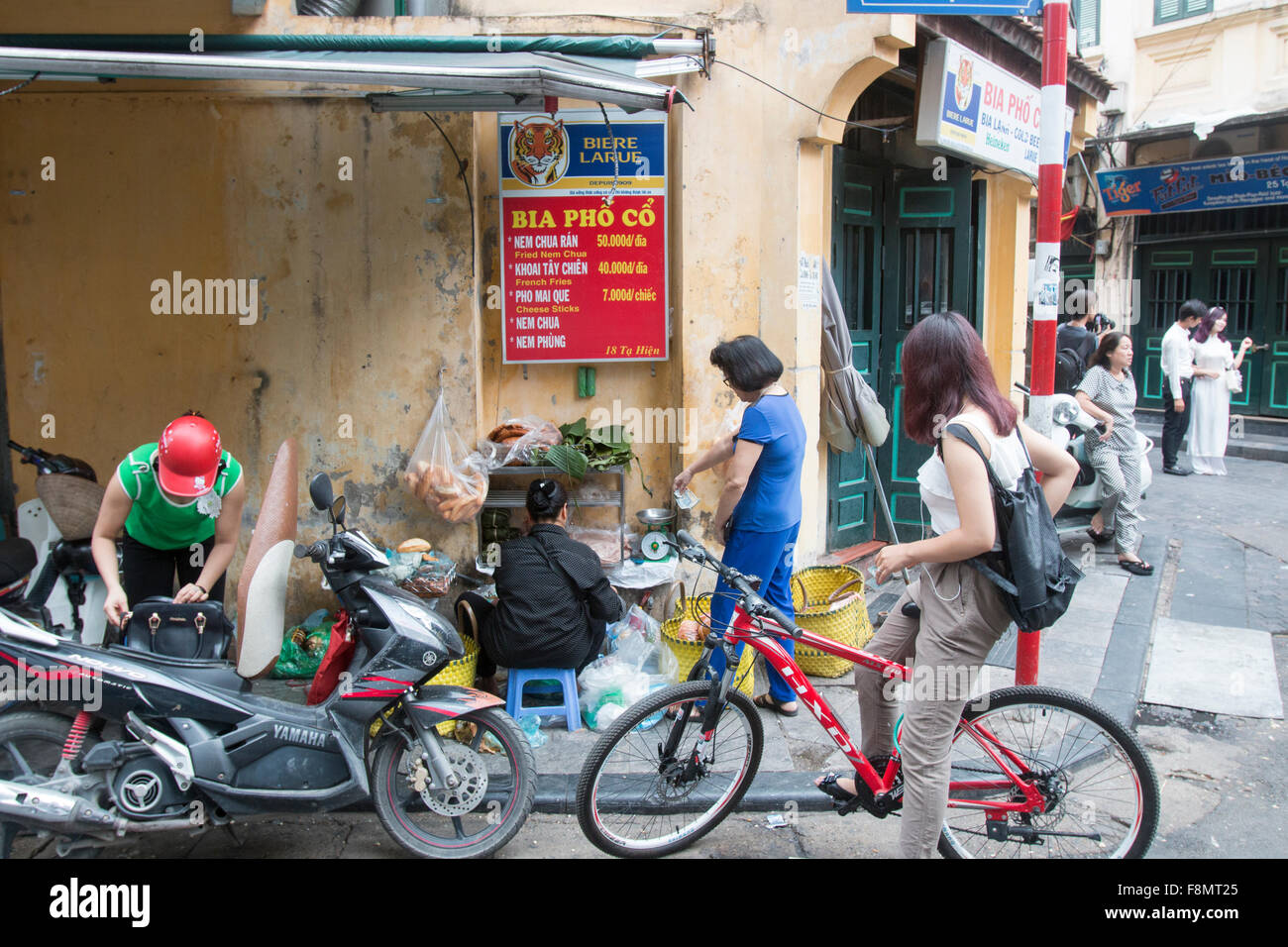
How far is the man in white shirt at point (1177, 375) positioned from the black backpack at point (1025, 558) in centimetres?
1031

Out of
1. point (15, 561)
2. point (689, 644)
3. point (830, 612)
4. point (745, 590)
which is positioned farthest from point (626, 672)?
point (15, 561)

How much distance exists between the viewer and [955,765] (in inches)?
143

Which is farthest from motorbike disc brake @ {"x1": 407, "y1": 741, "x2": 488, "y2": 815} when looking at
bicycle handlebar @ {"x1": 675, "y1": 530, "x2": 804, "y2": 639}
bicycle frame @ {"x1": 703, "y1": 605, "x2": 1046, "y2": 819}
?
bicycle handlebar @ {"x1": 675, "y1": 530, "x2": 804, "y2": 639}

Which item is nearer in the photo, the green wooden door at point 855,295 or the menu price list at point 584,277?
the menu price list at point 584,277

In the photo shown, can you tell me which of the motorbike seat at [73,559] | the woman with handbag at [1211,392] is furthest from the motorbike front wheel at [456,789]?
the woman with handbag at [1211,392]

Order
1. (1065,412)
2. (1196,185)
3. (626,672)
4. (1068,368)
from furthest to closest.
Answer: (1196,185)
(1068,368)
(1065,412)
(626,672)

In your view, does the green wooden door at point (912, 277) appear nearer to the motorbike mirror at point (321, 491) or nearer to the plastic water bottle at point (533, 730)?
the plastic water bottle at point (533, 730)

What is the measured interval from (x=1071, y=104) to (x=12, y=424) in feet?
29.4

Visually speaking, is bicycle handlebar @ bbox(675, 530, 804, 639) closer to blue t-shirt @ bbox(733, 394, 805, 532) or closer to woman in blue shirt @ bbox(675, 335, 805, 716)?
woman in blue shirt @ bbox(675, 335, 805, 716)

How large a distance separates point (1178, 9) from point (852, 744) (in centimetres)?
1640

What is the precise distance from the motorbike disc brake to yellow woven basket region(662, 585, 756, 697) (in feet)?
5.38

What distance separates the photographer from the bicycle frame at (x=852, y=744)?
3.50m

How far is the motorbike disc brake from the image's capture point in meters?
3.75

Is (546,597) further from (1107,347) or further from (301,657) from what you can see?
(1107,347)
